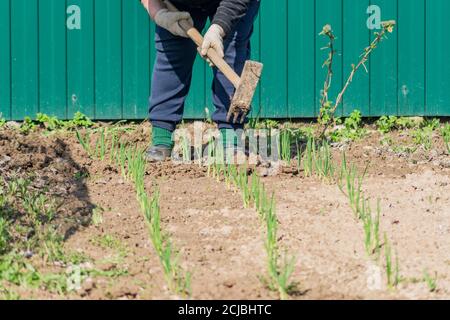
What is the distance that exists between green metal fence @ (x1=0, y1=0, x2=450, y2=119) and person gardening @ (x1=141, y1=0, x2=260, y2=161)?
120cm

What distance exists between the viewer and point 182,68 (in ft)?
18.6

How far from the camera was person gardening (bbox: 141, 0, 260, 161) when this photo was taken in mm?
5500

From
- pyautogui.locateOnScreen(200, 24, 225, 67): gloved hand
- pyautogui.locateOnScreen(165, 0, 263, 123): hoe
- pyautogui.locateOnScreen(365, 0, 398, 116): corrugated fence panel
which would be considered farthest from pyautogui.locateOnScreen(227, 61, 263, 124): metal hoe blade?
pyautogui.locateOnScreen(365, 0, 398, 116): corrugated fence panel

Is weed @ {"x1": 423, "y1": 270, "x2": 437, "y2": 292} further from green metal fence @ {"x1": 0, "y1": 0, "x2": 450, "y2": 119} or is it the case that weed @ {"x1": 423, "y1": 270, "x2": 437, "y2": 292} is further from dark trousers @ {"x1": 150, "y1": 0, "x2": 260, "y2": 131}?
green metal fence @ {"x1": 0, "y1": 0, "x2": 450, "y2": 119}

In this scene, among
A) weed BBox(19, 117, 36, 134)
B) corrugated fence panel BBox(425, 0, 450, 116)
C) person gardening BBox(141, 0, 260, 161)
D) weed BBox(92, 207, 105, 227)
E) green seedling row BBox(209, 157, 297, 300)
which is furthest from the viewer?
corrugated fence panel BBox(425, 0, 450, 116)

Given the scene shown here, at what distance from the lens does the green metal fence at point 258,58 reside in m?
6.87

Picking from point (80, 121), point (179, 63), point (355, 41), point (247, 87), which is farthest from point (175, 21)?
point (355, 41)

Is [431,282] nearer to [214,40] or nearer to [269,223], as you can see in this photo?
[269,223]

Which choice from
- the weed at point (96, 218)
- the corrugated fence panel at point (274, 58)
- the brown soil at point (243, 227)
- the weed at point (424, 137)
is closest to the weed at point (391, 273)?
the brown soil at point (243, 227)

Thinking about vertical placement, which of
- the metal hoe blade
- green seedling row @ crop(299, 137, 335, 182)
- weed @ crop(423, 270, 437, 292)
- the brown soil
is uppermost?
the metal hoe blade

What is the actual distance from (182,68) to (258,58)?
1392mm

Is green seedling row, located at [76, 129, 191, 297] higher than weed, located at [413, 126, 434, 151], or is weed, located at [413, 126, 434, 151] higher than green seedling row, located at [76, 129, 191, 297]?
weed, located at [413, 126, 434, 151]

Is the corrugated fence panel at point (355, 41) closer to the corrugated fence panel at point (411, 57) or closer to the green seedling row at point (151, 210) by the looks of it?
the corrugated fence panel at point (411, 57)
